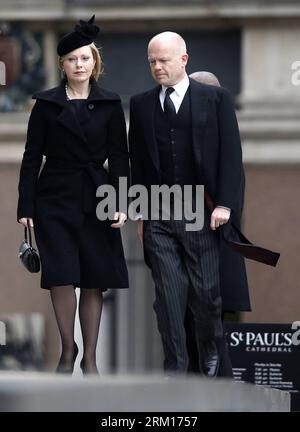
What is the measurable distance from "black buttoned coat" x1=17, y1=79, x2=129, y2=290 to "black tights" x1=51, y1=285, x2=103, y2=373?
50mm

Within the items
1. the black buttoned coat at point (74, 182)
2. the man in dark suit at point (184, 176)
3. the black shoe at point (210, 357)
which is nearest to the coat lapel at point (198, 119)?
the man in dark suit at point (184, 176)

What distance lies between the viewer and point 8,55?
12281mm

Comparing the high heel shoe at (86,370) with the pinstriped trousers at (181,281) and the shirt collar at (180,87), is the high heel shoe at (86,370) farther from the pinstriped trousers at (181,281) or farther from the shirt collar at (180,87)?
the shirt collar at (180,87)

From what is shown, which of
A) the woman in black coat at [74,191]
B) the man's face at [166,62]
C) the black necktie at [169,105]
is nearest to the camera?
the man's face at [166,62]

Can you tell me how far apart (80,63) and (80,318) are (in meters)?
1.04

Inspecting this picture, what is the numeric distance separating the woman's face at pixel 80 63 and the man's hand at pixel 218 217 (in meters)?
0.75

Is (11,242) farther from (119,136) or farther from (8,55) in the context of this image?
(119,136)

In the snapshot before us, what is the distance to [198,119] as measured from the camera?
5.82 m

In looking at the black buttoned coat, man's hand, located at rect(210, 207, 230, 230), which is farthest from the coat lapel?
the black buttoned coat

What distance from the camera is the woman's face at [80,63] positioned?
5879mm

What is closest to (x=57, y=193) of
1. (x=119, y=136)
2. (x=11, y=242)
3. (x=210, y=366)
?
(x=119, y=136)

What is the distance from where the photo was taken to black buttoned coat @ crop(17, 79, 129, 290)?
5965mm

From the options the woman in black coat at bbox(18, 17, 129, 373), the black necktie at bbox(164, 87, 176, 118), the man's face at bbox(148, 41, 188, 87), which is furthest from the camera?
the woman in black coat at bbox(18, 17, 129, 373)

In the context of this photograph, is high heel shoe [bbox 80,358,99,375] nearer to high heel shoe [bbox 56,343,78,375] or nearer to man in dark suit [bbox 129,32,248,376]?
high heel shoe [bbox 56,343,78,375]
